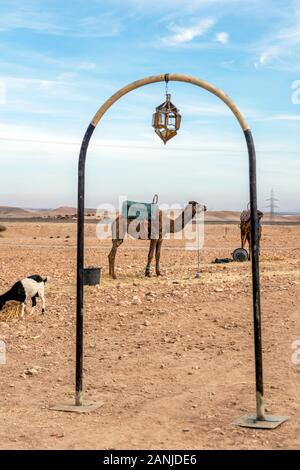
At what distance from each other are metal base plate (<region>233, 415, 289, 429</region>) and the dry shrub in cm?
619

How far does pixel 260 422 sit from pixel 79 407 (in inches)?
81.0

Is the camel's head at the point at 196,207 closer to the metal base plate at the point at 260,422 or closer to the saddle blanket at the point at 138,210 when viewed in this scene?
the saddle blanket at the point at 138,210

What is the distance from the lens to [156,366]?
386 inches

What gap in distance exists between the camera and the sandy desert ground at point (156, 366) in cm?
716

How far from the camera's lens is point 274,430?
7199 mm

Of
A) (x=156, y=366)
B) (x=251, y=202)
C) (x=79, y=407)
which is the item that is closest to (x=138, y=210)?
→ (x=156, y=366)

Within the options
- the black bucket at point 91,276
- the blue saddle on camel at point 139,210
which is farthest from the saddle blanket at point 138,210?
the black bucket at point 91,276

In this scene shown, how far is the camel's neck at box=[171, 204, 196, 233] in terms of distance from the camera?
63.5 ft

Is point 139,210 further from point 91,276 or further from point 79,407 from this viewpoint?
point 79,407

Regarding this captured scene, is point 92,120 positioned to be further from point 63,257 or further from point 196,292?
point 63,257

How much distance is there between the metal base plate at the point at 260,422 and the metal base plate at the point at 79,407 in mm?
1639
